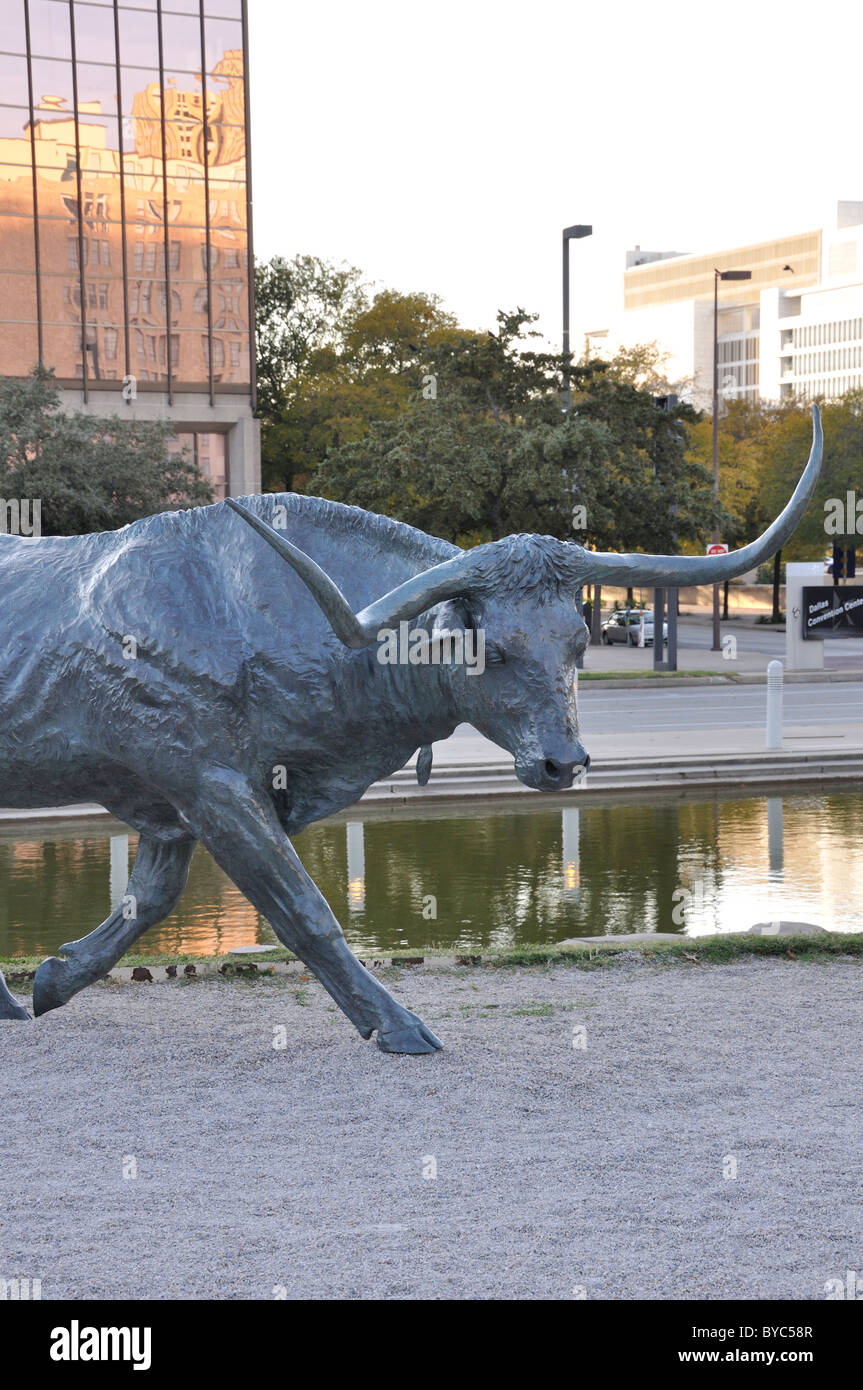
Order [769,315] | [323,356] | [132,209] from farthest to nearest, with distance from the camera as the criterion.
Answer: [769,315], [323,356], [132,209]

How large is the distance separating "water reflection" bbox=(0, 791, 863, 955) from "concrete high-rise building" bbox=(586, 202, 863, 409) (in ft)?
351

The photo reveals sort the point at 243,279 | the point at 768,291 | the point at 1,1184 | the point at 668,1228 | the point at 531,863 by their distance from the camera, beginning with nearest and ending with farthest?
the point at 668,1228, the point at 1,1184, the point at 531,863, the point at 243,279, the point at 768,291

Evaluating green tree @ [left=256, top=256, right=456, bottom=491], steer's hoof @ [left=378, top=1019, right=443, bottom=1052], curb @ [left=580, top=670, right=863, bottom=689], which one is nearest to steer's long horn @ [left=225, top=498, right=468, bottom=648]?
steer's hoof @ [left=378, top=1019, right=443, bottom=1052]

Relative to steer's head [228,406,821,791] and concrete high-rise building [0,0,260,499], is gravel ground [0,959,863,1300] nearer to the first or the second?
steer's head [228,406,821,791]

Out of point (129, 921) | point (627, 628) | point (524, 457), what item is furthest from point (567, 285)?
point (129, 921)

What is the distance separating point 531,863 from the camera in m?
11.3

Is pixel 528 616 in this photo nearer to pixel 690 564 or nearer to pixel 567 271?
pixel 690 564

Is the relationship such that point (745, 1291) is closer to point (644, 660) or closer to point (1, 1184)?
point (1, 1184)

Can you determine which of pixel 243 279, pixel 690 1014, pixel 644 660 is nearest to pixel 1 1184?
pixel 690 1014

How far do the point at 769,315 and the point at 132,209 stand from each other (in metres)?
96.3

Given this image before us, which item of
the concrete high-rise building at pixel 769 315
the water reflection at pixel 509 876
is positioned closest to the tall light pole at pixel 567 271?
the water reflection at pixel 509 876

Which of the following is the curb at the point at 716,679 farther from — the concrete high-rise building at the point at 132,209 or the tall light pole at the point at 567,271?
the concrete high-rise building at the point at 132,209

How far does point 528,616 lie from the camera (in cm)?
527

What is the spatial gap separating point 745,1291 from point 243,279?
43209 millimetres
